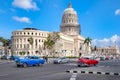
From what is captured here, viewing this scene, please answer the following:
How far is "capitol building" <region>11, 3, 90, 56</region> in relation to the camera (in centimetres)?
13625

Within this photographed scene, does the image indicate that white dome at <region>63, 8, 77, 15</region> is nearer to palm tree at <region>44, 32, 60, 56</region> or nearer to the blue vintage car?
palm tree at <region>44, 32, 60, 56</region>

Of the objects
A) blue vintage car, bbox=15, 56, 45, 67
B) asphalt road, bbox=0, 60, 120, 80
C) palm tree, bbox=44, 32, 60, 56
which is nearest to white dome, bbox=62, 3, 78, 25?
palm tree, bbox=44, 32, 60, 56

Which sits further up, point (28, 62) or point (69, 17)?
point (69, 17)

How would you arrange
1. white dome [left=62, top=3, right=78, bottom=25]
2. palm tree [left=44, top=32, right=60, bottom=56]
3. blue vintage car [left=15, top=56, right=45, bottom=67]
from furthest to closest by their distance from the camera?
white dome [left=62, top=3, right=78, bottom=25] → palm tree [left=44, top=32, right=60, bottom=56] → blue vintage car [left=15, top=56, right=45, bottom=67]

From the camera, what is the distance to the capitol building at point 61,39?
136250mm

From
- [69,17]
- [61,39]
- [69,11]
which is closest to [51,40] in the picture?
[61,39]

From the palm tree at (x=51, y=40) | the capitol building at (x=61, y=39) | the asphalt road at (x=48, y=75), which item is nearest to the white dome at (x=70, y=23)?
the capitol building at (x=61, y=39)

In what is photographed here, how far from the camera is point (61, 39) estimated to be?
146m

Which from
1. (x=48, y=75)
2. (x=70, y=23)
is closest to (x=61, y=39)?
(x=70, y=23)

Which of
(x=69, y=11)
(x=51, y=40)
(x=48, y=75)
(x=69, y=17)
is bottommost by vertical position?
(x=48, y=75)

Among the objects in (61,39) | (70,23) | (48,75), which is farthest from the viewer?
(70,23)

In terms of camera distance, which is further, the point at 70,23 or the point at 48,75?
the point at 70,23

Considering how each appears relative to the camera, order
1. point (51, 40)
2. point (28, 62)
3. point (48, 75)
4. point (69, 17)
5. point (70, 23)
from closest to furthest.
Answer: point (48, 75) → point (28, 62) → point (51, 40) → point (70, 23) → point (69, 17)

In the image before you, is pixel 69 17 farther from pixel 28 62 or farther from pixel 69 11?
pixel 28 62
